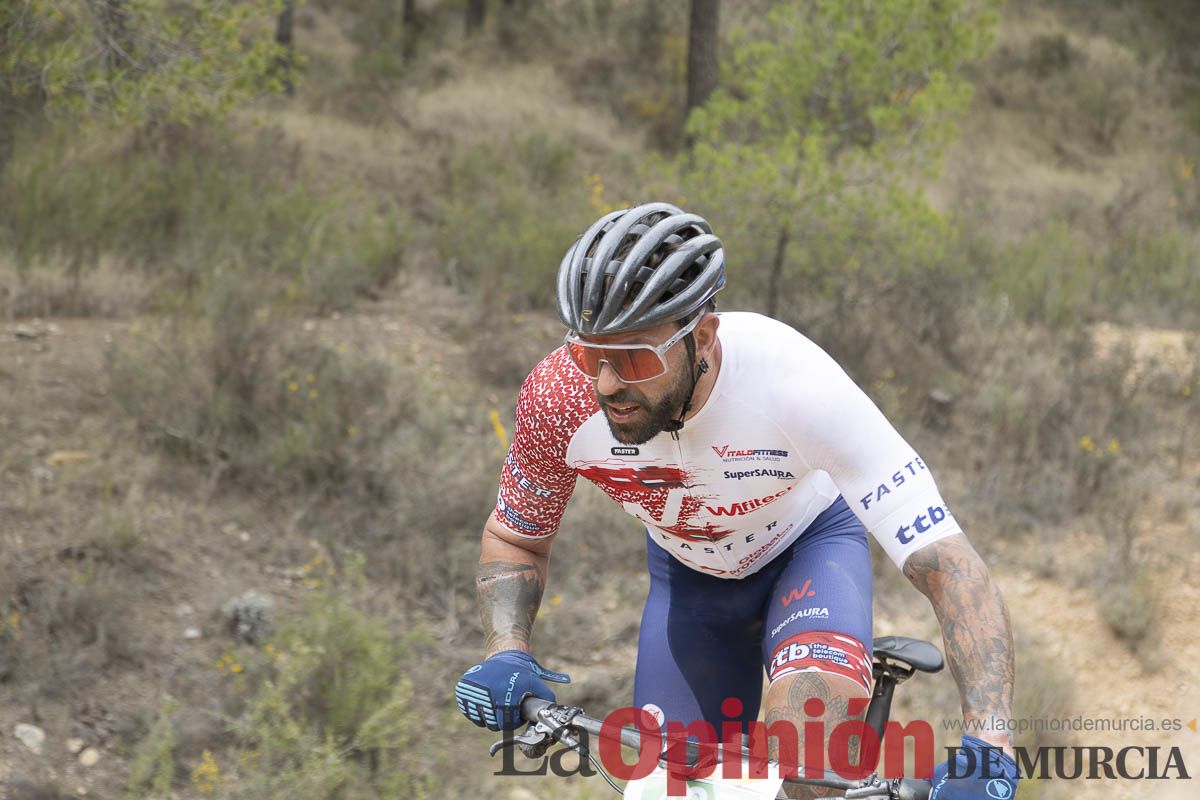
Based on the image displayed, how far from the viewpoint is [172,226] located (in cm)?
882

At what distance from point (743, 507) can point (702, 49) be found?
10169 millimetres

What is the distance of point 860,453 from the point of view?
271 centimetres

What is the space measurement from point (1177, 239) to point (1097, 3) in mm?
12401

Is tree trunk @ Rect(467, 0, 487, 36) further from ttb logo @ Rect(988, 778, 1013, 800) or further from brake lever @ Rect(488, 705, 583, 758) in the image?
ttb logo @ Rect(988, 778, 1013, 800)

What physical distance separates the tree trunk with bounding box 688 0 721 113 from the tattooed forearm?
10022 mm

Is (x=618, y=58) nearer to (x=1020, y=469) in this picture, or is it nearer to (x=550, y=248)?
(x=550, y=248)

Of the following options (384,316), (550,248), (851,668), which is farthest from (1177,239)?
(851,668)

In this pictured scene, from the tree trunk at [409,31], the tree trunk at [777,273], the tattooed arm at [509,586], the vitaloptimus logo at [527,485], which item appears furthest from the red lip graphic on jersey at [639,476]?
the tree trunk at [409,31]

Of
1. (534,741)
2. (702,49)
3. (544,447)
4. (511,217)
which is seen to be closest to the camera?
(534,741)

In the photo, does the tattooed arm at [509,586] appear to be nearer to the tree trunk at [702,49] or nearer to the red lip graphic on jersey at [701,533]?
the red lip graphic on jersey at [701,533]

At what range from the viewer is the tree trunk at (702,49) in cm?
1231

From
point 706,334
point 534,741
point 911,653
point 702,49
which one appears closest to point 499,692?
point 534,741

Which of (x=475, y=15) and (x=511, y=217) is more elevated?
(x=475, y=15)

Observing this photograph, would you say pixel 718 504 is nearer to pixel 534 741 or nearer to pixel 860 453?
pixel 860 453
